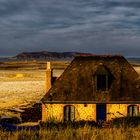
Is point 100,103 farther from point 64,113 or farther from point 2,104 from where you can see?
point 2,104

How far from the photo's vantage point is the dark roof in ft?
107

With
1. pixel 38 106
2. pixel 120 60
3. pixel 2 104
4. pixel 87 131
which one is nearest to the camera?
pixel 87 131

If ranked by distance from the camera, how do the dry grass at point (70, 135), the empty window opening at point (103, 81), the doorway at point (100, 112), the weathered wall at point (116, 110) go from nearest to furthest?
the dry grass at point (70, 135), the weathered wall at point (116, 110), the doorway at point (100, 112), the empty window opening at point (103, 81)

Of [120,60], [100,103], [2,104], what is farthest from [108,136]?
[2,104]

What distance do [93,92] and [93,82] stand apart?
40.9 inches

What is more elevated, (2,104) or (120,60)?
(120,60)

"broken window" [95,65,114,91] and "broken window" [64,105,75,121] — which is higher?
"broken window" [95,65,114,91]

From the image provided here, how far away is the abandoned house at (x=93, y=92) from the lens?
32250mm

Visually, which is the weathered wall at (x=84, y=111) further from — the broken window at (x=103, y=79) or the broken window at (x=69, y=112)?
the broken window at (x=103, y=79)

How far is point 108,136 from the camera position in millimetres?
13477

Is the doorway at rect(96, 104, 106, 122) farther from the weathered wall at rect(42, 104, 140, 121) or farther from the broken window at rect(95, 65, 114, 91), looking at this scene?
the broken window at rect(95, 65, 114, 91)

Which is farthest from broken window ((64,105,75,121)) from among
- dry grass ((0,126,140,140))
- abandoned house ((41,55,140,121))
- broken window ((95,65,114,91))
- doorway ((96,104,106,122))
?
dry grass ((0,126,140,140))

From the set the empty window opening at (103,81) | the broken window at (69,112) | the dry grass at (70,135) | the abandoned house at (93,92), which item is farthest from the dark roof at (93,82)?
the dry grass at (70,135)

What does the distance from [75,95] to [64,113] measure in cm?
177
